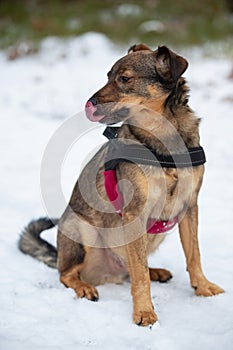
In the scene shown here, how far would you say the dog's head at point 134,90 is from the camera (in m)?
3.33

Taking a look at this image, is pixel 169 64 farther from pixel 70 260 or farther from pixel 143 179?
pixel 70 260

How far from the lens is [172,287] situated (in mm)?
3863

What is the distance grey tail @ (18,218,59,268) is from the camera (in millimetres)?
4195

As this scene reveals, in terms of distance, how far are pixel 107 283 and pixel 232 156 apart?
307 centimetres

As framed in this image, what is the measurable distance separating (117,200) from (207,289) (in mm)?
912

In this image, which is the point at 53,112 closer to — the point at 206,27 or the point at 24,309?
the point at 24,309

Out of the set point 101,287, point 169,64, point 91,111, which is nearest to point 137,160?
point 91,111

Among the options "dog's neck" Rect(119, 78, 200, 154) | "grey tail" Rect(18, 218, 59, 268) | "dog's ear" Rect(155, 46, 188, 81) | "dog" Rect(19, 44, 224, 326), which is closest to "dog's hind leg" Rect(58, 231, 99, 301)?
"dog" Rect(19, 44, 224, 326)

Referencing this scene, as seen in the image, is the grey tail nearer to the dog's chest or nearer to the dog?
the dog

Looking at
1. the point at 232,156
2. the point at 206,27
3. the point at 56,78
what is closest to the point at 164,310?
the point at 232,156

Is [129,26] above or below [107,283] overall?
above

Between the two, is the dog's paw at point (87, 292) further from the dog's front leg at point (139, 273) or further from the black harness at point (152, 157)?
the black harness at point (152, 157)

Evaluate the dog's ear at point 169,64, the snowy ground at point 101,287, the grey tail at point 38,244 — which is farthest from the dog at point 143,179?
the grey tail at point 38,244

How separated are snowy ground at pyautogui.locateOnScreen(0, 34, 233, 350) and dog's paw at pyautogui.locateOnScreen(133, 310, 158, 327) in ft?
0.16
